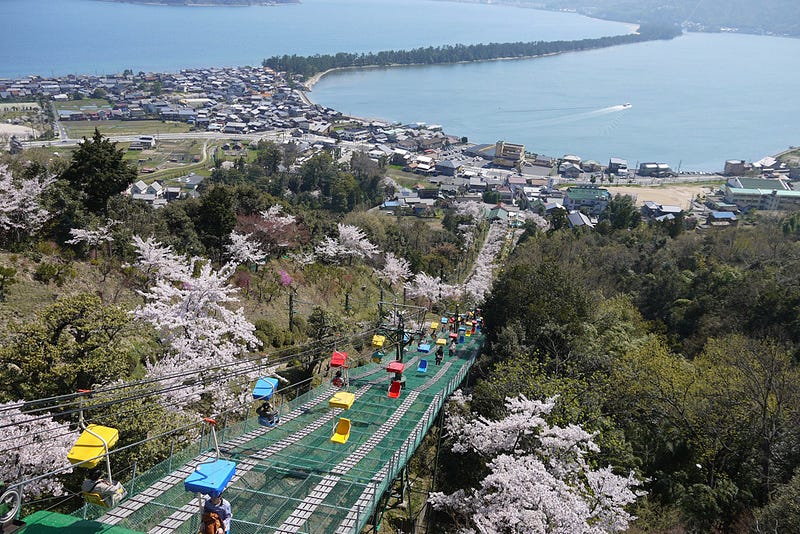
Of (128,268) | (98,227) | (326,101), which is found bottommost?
(128,268)

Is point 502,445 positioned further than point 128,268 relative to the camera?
No

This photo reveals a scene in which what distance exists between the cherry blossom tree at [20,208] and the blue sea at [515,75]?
2155 inches

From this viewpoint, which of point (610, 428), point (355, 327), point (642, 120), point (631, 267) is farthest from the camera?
point (642, 120)

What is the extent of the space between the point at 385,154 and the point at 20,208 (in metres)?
43.0

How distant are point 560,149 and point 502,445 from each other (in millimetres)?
58101

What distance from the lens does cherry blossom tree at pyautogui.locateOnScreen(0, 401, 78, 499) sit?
6914 mm

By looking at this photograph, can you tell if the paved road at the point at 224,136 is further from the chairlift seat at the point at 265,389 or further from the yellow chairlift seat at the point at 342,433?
the yellow chairlift seat at the point at 342,433

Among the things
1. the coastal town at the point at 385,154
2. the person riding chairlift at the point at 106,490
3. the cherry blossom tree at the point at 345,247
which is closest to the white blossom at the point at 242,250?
the cherry blossom tree at the point at 345,247

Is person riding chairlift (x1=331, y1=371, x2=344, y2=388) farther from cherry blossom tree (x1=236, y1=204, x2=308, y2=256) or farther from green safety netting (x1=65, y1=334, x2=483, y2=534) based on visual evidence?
cherry blossom tree (x1=236, y1=204, x2=308, y2=256)

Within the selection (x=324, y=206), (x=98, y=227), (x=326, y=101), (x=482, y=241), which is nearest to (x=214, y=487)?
(x=98, y=227)

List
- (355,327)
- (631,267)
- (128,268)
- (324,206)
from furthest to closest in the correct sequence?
(324,206) < (631,267) < (355,327) < (128,268)

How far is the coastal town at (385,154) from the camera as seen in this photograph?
44812 millimetres

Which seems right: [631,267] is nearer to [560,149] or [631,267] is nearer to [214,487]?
[214,487]

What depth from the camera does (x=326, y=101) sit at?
7806 cm
